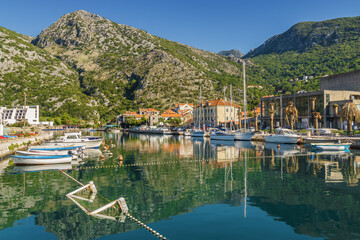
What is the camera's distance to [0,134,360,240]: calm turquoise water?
12.6 meters

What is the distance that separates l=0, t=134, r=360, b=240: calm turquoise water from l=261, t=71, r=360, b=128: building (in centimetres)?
5070

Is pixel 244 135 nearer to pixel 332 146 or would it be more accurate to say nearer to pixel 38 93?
pixel 332 146

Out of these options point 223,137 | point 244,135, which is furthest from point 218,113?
point 244,135

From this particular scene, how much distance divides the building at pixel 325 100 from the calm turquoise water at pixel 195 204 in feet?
166

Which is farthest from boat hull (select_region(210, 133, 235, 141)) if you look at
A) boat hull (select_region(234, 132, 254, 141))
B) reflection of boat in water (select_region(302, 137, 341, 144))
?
reflection of boat in water (select_region(302, 137, 341, 144))

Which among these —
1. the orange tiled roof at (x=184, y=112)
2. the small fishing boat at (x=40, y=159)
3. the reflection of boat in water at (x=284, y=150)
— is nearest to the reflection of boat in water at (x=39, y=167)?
the small fishing boat at (x=40, y=159)

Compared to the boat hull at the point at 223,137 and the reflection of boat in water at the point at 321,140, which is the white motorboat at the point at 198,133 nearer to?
the boat hull at the point at 223,137

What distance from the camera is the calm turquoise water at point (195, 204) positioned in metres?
12.6

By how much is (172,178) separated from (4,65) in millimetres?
218169

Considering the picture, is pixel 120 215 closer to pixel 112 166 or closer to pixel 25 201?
pixel 25 201

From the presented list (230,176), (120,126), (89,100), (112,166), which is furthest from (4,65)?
(230,176)

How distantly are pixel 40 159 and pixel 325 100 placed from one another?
7183 cm

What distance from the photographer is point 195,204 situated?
54.6 ft

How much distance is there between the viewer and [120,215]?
14.6 meters
